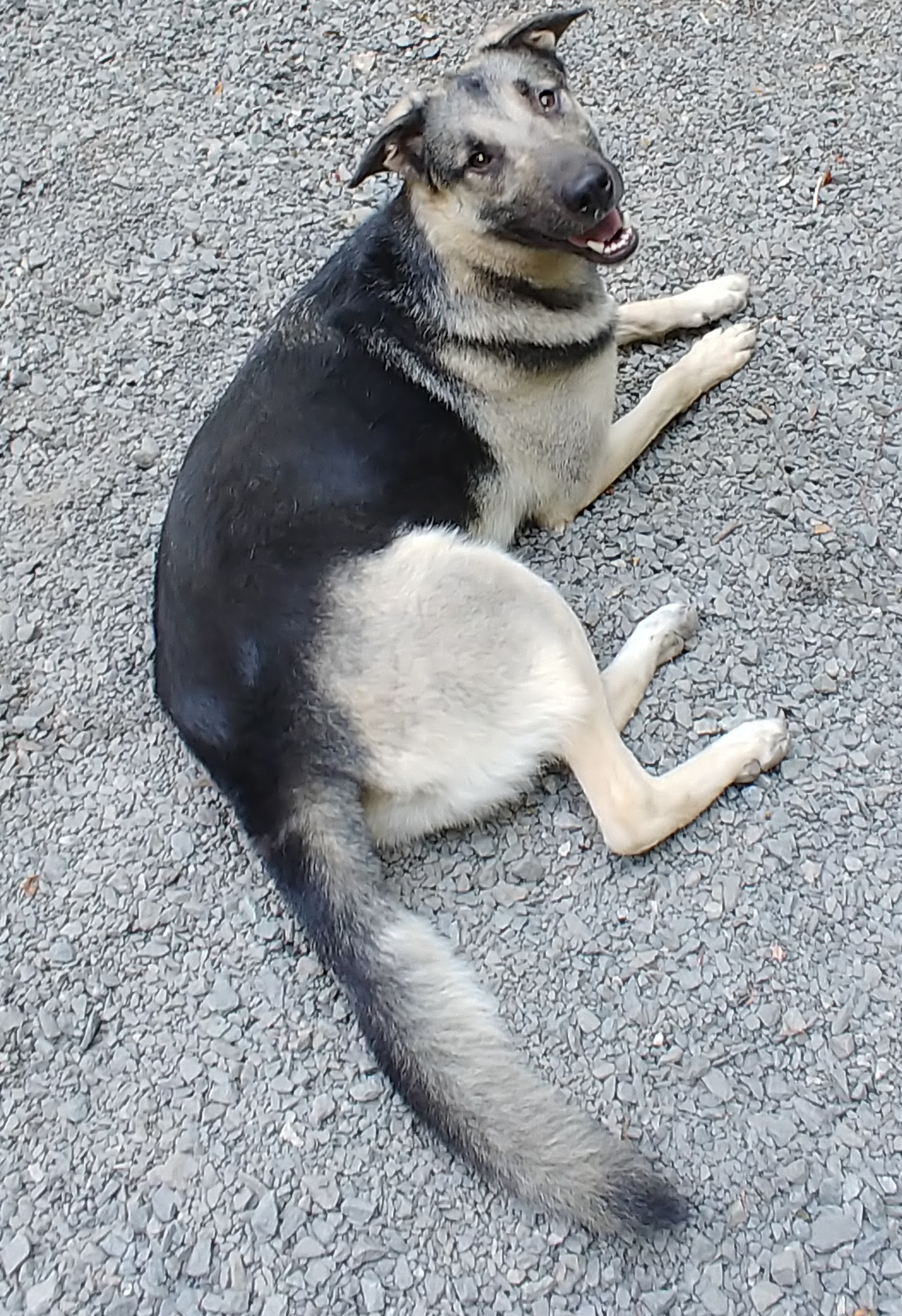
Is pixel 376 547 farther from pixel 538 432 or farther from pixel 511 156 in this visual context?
pixel 511 156

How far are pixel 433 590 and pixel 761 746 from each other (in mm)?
855

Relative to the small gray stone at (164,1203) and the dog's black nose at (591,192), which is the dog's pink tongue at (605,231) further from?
the small gray stone at (164,1203)

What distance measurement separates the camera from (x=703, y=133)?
12.1ft

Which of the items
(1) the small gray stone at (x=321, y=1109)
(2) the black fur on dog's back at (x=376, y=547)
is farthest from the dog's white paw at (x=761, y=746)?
(1) the small gray stone at (x=321, y=1109)

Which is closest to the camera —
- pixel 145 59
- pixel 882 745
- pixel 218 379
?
pixel 882 745

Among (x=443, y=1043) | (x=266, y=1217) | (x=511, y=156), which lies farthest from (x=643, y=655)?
(x=266, y=1217)

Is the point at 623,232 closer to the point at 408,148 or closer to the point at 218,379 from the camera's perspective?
the point at 408,148

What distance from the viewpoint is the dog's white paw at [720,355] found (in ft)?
10.6

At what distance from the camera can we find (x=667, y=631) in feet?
9.65

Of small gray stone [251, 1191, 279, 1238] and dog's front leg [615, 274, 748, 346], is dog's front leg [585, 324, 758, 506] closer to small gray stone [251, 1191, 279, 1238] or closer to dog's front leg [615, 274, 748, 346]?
dog's front leg [615, 274, 748, 346]

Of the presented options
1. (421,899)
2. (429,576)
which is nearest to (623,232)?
(429,576)

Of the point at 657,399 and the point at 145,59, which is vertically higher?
the point at 145,59

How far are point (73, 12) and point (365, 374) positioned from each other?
261cm

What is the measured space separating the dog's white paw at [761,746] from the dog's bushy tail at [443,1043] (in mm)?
804
